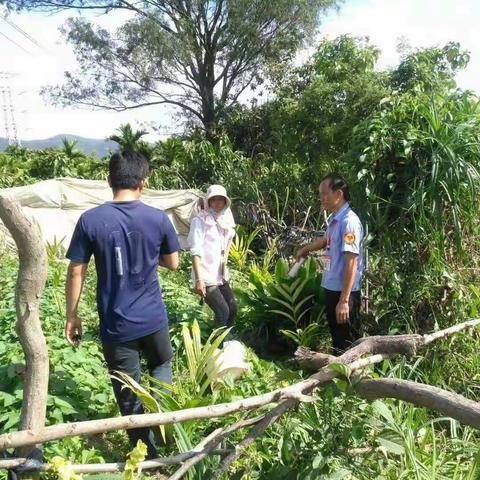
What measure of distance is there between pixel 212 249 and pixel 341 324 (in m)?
1.20

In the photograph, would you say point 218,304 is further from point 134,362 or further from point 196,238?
point 134,362

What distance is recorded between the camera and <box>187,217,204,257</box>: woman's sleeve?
14.0 ft

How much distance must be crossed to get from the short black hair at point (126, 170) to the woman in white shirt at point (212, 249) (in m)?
1.50

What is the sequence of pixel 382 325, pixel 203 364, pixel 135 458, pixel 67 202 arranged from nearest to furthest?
pixel 135 458, pixel 203 364, pixel 382 325, pixel 67 202

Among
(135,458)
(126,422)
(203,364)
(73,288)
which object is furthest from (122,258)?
(135,458)

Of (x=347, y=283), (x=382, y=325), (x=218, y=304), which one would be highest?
(x=347, y=283)

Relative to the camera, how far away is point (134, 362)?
2.85m

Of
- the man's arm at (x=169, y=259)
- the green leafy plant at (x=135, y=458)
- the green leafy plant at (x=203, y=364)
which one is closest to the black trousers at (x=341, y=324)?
the green leafy plant at (x=203, y=364)

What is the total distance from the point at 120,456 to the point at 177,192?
7974 mm

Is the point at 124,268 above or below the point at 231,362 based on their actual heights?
above

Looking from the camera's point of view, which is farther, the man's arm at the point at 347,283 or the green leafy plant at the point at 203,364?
the man's arm at the point at 347,283

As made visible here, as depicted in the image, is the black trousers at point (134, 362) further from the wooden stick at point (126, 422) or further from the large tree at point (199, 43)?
the large tree at point (199, 43)

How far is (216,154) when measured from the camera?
1530 cm

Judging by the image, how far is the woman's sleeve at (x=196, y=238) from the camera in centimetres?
426
